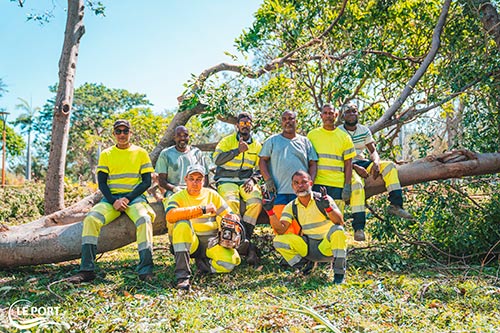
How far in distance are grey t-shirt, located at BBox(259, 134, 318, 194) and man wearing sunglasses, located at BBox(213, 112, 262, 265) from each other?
302 millimetres

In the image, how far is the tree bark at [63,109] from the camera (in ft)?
22.9

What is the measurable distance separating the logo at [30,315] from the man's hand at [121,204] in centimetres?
131

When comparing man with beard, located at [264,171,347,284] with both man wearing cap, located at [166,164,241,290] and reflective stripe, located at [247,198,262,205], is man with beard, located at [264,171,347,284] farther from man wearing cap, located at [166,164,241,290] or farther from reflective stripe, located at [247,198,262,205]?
man wearing cap, located at [166,164,241,290]

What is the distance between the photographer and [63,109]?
22.7 feet

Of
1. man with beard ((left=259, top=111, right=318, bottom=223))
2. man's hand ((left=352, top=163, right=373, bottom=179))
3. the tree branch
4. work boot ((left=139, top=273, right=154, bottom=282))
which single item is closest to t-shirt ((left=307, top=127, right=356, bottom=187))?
man with beard ((left=259, top=111, right=318, bottom=223))

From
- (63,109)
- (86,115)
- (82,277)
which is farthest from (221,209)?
(86,115)

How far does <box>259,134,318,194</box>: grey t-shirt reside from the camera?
5.30 m

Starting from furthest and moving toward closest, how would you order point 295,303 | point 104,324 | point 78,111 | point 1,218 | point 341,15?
point 78,111, point 1,218, point 341,15, point 295,303, point 104,324

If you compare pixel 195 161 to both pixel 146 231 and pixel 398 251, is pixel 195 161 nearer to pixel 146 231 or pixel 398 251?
pixel 146 231

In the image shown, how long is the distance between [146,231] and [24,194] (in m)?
8.50

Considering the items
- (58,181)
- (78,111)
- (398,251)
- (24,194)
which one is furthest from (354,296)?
(78,111)

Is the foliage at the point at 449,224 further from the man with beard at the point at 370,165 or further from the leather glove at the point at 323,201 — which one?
the leather glove at the point at 323,201

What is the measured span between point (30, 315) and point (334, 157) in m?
3.52

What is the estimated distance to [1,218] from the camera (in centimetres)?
1065
